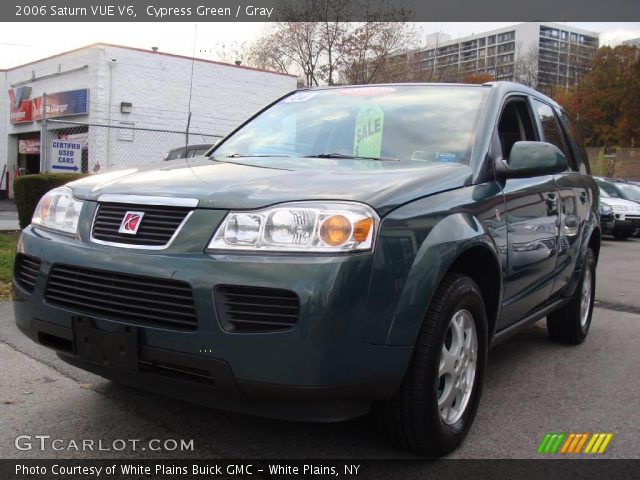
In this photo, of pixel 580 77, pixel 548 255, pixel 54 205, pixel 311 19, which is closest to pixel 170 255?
pixel 54 205

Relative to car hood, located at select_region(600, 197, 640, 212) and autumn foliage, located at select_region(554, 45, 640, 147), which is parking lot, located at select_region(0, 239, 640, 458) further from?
autumn foliage, located at select_region(554, 45, 640, 147)

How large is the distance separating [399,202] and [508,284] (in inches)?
45.2

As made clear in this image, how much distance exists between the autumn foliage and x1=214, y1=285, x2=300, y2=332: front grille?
49.6m

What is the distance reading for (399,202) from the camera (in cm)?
253

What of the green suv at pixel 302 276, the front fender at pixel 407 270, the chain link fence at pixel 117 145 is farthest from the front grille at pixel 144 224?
the chain link fence at pixel 117 145

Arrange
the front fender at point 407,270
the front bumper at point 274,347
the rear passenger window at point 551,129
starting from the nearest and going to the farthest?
the front bumper at point 274,347
the front fender at point 407,270
the rear passenger window at point 551,129

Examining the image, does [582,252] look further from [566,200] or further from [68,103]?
[68,103]

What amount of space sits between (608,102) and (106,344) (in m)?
52.6

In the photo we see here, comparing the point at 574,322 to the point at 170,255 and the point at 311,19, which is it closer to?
the point at 170,255

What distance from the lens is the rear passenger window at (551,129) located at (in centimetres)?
439

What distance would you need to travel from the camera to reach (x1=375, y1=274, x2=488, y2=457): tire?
2.59m

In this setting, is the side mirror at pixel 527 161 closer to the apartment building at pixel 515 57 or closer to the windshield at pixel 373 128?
the windshield at pixel 373 128

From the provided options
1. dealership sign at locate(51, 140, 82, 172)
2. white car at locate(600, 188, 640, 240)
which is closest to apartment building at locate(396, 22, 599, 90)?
white car at locate(600, 188, 640, 240)

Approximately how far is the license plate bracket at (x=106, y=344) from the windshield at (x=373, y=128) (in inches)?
50.3
